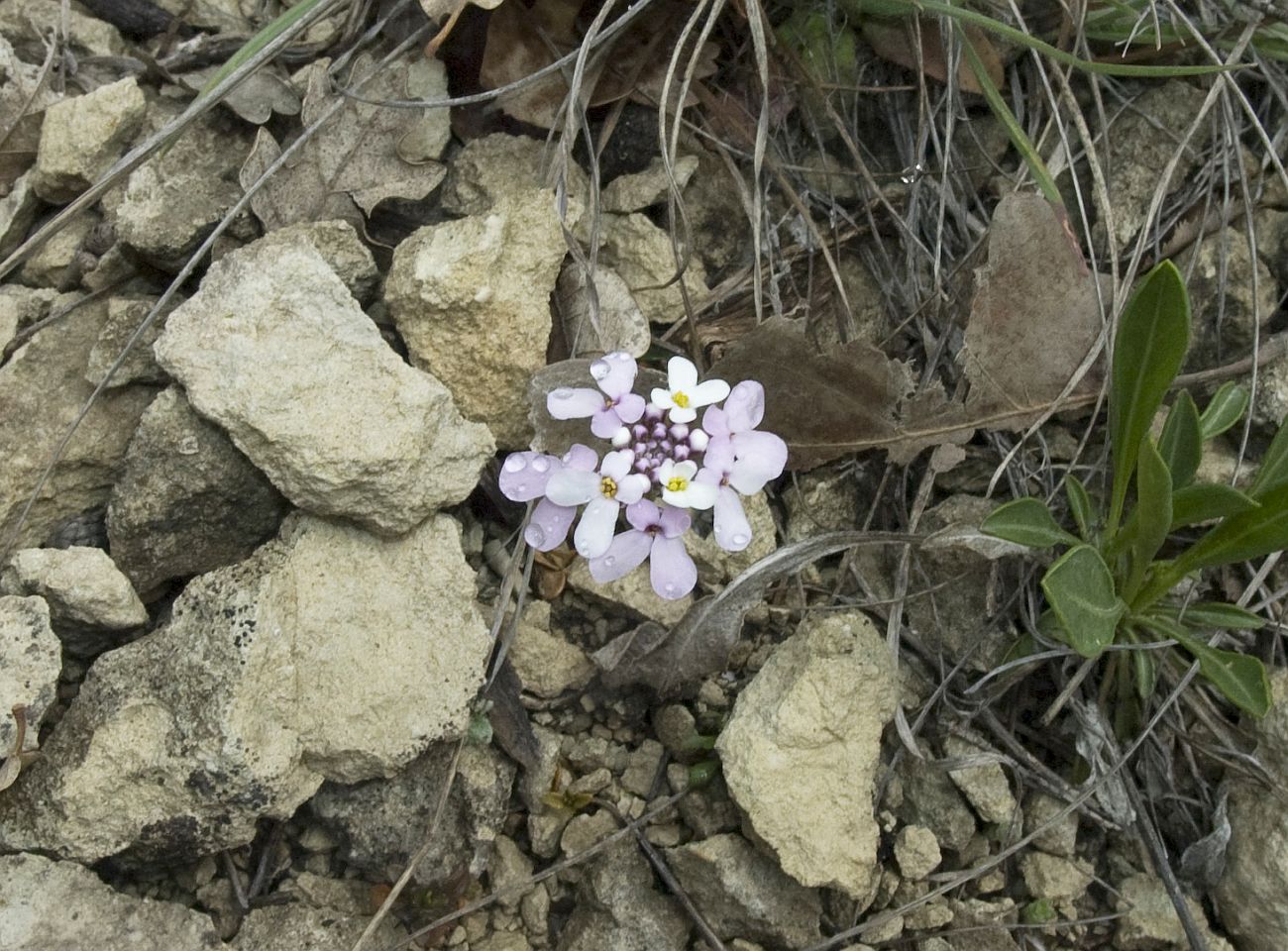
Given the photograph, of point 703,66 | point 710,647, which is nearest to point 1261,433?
point 710,647

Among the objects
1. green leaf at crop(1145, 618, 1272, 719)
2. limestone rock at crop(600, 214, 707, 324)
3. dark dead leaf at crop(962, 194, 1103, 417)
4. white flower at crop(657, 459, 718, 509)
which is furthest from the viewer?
limestone rock at crop(600, 214, 707, 324)

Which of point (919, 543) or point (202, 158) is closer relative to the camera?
point (919, 543)

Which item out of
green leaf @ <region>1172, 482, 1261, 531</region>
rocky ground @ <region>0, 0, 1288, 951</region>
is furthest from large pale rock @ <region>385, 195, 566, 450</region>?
green leaf @ <region>1172, 482, 1261, 531</region>

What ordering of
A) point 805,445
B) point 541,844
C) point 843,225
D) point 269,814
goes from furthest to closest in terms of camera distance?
point 843,225 → point 805,445 → point 541,844 → point 269,814

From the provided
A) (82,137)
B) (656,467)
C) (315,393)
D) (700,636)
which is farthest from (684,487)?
(82,137)

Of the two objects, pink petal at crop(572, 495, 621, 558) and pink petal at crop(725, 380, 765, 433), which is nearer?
pink petal at crop(572, 495, 621, 558)

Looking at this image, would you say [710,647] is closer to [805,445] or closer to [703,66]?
[805,445]

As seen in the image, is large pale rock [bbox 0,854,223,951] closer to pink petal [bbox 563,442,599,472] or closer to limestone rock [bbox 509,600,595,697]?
limestone rock [bbox 509,600,595,697]
